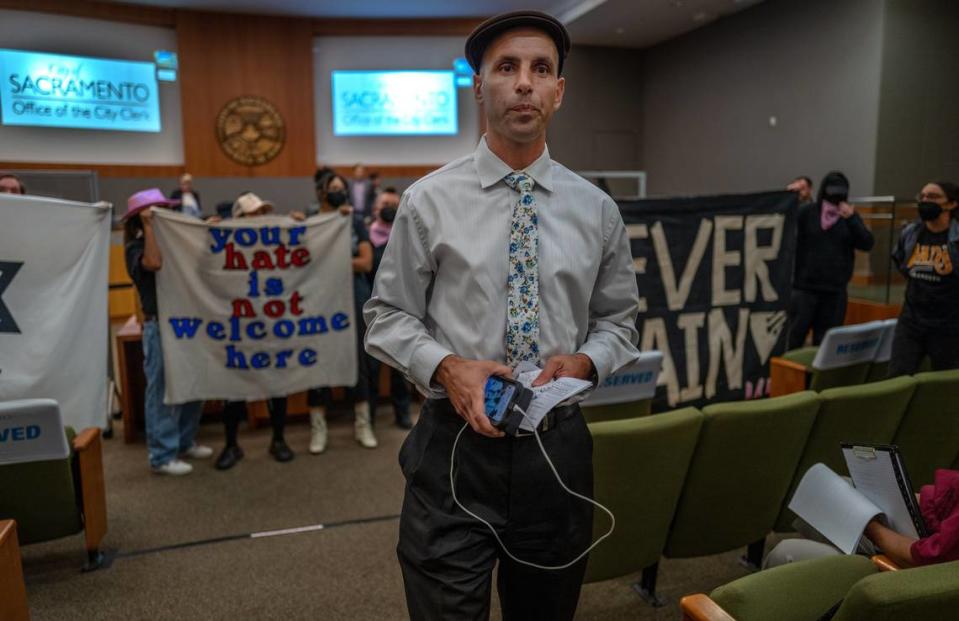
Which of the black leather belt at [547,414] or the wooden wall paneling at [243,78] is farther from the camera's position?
the wooden wall paneling at [243,78]

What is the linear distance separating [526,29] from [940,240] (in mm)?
3255

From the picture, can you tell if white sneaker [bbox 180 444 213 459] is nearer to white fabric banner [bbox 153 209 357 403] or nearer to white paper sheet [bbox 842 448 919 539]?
white fabric banner [bbox 153 209 357 403]

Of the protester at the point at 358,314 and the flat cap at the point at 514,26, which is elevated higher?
the flat cap at the point at 514,26

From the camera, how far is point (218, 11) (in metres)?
10.1

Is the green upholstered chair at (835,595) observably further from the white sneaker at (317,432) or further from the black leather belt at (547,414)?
the white sneaker at (317,432)

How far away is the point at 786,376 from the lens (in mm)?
3580

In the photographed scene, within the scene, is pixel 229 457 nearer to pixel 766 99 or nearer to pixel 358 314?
pixel 358 314

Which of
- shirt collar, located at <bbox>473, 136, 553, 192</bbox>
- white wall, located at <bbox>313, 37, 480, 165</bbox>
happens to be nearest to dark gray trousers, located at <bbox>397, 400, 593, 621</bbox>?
shirt collar, located at <bbox>473, 136, 553, 192</bbox>

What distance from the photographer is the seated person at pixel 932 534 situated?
1.50m

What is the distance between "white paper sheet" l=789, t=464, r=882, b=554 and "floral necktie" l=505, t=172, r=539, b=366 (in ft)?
3.30

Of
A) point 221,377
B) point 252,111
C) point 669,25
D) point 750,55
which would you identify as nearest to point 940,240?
point 221,377

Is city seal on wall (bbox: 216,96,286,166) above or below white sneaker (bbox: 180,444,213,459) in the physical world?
above

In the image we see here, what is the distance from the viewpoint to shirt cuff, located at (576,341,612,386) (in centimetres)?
130

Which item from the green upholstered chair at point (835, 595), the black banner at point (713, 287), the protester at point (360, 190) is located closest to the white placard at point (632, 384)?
the black banner at point (713, 287)
